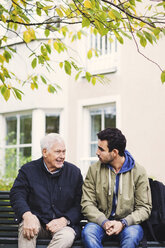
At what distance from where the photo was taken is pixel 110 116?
12578 millimetres

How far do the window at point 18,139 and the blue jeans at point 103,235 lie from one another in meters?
8.06

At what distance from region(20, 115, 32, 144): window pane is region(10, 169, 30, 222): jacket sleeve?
323 inches

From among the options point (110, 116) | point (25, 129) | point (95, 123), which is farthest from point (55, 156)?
point (25, 129)

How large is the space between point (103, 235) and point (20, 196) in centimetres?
87

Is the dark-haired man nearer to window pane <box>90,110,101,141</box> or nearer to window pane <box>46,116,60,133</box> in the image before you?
window pane <box>90,110,101,141</box>

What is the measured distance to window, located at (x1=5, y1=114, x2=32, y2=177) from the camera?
13.3 m

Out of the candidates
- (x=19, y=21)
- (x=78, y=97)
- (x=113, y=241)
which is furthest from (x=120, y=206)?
(x=78, y=97)

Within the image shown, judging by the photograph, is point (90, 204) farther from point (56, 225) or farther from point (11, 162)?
point (11, 162)

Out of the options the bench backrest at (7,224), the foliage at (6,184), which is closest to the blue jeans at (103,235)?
the bench backrest at (7,224)

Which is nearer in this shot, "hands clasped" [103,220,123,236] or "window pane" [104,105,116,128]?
"hands clasped" [103,220,123,236]

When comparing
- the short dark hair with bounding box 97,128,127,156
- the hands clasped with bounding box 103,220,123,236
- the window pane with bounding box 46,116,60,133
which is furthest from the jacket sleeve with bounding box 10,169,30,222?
the window pane with bounding box 46,116,60,133

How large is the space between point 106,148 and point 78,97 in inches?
305

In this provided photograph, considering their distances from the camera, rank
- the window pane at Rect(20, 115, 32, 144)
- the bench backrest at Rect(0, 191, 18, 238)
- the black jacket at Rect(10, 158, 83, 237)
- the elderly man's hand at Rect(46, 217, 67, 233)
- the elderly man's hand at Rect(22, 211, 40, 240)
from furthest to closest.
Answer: the window pane at Rect(20, 115, 32, 144) → the bench backrest at Rect(0, 191, 18, 238) → the black jacket at Rect(10, 158, 83, 237) → the elderly man's hand at Rect(46, 217, 67, 233) → the elderly man's hand at Rect(22, 211, 40, 240)

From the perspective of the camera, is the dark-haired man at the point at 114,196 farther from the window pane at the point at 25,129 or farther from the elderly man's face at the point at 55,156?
the window pane at the point at 25,129
